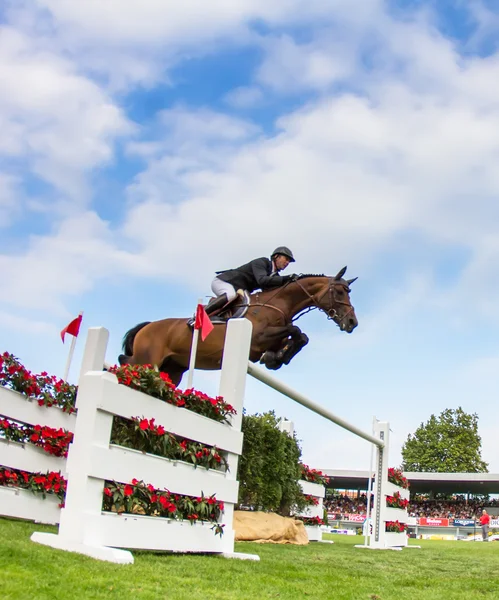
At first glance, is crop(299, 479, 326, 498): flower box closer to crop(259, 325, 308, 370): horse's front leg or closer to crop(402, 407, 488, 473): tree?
crop(259, 325, 308, 370): horse's front leg

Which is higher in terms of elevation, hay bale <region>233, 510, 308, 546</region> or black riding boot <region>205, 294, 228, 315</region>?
black riding boot <region>205, 294, 228, 315</region>

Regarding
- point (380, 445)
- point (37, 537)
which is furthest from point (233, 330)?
point (380, 445)

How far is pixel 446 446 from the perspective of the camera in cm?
4231

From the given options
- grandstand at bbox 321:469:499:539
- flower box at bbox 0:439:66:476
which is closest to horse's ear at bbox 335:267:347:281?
flower box at bbox 0:439:66:476

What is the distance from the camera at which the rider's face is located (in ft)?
23.2

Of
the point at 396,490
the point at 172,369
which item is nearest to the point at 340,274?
the point at 172,369

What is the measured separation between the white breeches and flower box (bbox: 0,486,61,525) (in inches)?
106

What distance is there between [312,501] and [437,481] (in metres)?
26.9

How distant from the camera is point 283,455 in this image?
8.35m

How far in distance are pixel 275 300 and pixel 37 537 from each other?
3.78 meters

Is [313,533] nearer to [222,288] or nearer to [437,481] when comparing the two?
[222,288]

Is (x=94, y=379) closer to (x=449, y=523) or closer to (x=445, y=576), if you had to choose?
(x=445, y=576)

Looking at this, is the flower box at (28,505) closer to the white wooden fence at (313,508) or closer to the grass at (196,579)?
the grass at (196,579)

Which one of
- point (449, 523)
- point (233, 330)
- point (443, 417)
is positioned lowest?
point (449, 523)
